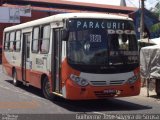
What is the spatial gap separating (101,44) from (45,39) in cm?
266

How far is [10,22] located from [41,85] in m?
33.9

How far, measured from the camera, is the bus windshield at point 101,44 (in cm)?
1292

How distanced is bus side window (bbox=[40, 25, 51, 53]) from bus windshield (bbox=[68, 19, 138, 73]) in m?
1.92

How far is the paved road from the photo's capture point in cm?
1262

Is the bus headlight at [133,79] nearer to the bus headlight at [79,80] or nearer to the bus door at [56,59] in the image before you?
the bus headlight at [79,80]

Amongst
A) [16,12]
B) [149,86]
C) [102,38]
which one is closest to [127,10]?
[16,12]

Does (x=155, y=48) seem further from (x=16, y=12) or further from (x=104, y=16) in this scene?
(x=16, y=12)

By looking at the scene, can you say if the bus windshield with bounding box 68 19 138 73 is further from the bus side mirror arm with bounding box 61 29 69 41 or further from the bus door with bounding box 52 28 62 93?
the bus door with bounding box 52 28 62 93

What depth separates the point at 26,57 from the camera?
17906mm

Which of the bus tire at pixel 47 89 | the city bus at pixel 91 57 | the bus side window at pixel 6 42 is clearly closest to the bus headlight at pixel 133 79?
the city bus at pixel 91 57

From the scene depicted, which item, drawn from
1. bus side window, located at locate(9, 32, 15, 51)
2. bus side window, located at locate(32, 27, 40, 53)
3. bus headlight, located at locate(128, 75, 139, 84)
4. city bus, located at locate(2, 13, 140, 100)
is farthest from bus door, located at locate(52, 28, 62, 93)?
bus side window, located at locate(9, 32, 15, 51)

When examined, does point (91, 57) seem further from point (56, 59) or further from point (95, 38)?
point (56, 59)

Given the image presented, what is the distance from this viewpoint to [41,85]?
1565cm

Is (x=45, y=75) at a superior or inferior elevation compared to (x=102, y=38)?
inferior
